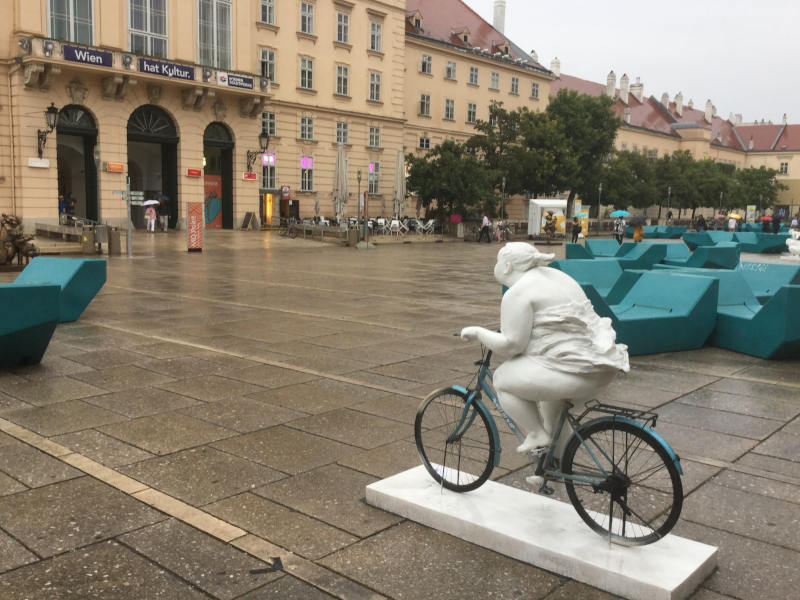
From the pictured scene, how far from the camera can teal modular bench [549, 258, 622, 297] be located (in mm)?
12383

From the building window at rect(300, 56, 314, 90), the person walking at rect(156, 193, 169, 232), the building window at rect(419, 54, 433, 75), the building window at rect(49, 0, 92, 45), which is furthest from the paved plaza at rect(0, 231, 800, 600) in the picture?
the building window at rect(419, 54, 433, 75)

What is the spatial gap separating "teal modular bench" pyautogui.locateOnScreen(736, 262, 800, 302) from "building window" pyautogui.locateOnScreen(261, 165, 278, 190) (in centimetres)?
3375

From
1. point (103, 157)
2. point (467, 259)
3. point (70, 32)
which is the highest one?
point (70, 32)

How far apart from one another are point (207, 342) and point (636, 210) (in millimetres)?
84376

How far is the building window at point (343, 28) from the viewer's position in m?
46.1

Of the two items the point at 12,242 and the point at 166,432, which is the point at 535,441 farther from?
the point at 12,242

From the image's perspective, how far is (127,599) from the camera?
336 cm

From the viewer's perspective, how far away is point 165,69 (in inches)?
1391

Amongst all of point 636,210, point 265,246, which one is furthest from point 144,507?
point 636,210

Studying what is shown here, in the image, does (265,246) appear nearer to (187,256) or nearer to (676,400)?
(187,256)

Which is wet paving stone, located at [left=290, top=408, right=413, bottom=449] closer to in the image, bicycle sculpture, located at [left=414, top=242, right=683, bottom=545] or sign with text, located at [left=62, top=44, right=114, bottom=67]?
bicycle sculpture, located at [left=414, top=242, right=683, bottom=545]

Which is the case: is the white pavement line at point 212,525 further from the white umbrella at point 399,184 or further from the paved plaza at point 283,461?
the white umbrella at point 399,184

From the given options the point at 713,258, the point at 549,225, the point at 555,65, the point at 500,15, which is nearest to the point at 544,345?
the point at 713,258

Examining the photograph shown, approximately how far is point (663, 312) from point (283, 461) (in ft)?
21.1
